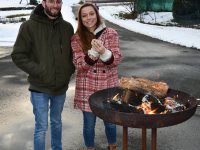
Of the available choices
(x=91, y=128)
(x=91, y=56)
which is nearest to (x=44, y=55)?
(x=91, y=56)

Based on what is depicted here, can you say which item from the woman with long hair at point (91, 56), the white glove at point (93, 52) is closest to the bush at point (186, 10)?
the woman with long hair at point (91, 56)

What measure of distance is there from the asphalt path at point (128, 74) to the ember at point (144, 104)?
1.85 meters

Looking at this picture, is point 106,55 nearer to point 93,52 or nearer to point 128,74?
point 93,52

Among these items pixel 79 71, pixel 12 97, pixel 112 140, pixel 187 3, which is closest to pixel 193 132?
pixel 112 140

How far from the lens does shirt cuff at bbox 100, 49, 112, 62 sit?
14.7 feet

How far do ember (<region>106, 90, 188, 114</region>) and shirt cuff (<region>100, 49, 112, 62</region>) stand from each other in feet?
1.43

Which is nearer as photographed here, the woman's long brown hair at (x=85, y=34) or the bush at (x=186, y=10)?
the woman's long brown hair at (x=85, y=34)

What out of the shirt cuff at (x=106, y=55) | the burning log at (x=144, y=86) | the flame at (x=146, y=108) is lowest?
the flame at (x=146, y=108)

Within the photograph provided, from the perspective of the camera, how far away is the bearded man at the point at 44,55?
454 cm

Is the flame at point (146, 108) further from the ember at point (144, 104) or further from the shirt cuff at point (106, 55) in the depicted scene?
the shirt cuff at point (106, 55)

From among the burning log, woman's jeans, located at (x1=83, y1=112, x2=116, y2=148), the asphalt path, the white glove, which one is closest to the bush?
the asphalt path

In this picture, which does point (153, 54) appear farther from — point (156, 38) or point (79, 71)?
point (79, 71)

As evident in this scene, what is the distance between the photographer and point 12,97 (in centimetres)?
916

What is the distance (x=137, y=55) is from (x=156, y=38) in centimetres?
582
